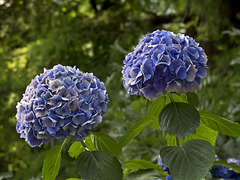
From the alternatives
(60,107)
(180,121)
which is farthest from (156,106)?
(60,107)

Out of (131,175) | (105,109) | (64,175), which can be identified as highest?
(105,109)

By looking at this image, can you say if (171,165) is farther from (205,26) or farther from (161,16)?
(161,16)

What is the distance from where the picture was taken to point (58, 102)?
0.68 meters

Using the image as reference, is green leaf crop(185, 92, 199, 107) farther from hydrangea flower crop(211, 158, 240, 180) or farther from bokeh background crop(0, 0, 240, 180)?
bokeh background crop(0, 0, 240, 180)

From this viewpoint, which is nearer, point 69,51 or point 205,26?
point 205,26

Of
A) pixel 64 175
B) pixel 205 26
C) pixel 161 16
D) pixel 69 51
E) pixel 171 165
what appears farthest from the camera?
pixel 161 16

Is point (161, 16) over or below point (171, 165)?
below

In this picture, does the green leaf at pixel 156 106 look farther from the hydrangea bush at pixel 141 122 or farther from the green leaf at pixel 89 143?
the green leaf at pixel 89 143

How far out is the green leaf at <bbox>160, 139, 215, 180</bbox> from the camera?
2.05ft

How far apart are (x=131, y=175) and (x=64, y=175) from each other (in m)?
2.02

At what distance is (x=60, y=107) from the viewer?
26.4 inches

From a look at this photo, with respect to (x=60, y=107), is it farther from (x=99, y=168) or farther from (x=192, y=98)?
A: (x=192, y=98)

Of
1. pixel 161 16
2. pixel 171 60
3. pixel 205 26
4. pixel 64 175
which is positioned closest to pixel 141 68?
pixel 171 60

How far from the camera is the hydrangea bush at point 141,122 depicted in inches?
25.7
